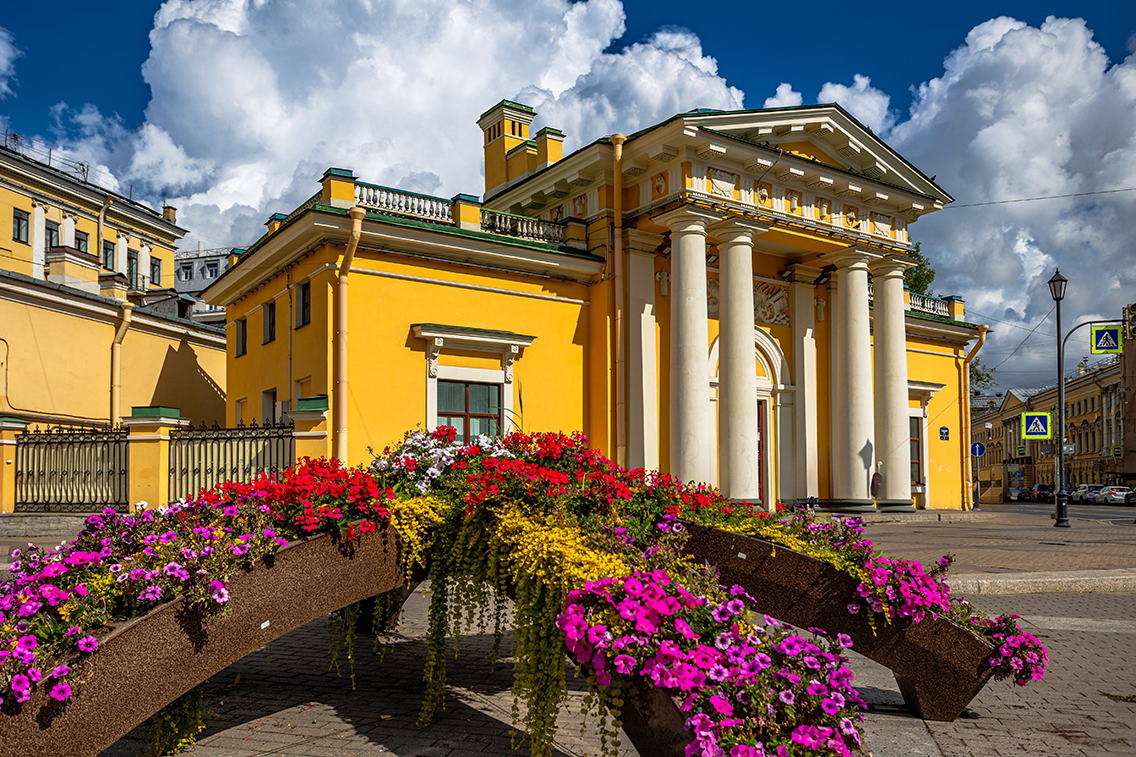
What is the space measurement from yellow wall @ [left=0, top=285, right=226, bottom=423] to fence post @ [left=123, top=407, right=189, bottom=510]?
4902 millimetres

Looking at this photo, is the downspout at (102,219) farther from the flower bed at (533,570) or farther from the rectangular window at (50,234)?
the flower bed at (533,570)

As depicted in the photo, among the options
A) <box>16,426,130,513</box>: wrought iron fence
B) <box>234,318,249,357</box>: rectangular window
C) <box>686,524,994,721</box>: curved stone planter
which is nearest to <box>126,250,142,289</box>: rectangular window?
<box>234,318,249,357</box>: rectangular window

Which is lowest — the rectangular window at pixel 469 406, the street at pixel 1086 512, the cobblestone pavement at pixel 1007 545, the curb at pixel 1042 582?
the street at pixel 1086 512

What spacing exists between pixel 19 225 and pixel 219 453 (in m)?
26.9

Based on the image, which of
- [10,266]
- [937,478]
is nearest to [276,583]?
[937,478]

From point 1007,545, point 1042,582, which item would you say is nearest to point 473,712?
point 1042,582

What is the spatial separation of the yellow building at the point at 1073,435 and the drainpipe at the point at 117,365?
2068 inches

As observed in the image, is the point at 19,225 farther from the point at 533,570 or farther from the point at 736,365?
the point at 533,570

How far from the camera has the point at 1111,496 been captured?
51312mm

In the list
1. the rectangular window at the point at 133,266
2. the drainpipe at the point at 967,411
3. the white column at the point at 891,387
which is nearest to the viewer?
the white column at the point at 891,387

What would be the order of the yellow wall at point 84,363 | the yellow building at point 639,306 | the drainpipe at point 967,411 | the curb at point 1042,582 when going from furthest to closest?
the drainpipe at point 967,411 < the yellow wall at point 84,363 < the yellow building at point 639,306 < the curb at point 1042,582

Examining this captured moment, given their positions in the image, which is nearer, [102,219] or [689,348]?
[689,348]

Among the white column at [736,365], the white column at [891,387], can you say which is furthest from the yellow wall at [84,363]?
the white column at [891,387]

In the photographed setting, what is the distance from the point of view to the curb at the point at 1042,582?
9.62 meters
